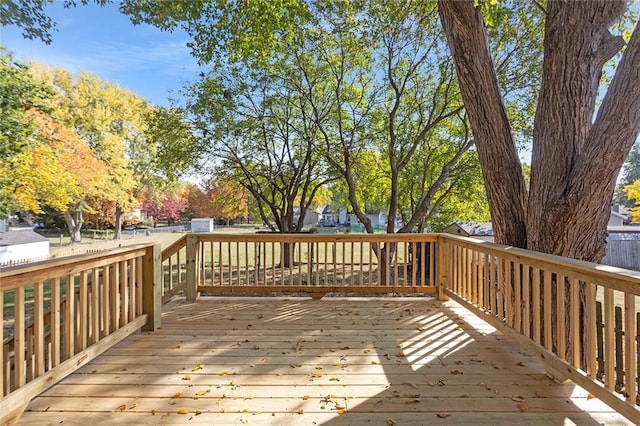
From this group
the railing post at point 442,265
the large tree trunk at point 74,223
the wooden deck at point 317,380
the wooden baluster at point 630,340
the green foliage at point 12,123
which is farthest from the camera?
the large tree trunk at point 74,223

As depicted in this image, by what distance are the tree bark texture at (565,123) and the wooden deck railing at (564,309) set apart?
1.20ft

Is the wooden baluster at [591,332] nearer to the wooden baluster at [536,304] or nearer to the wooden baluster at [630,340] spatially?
the wooden baluster at [630,340]

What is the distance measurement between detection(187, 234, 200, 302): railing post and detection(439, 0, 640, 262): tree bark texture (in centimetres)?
348

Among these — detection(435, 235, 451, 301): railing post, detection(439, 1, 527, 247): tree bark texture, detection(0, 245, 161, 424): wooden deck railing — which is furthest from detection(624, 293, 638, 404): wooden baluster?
detection(0, 245, 161, 424): wooden deck railing

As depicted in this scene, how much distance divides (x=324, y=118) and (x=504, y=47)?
12.5 feet

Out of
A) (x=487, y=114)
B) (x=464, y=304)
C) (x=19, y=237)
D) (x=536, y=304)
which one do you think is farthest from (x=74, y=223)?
(x=536, y=304)

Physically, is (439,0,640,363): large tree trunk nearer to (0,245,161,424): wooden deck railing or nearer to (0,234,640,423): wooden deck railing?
(0,234,640,423): wooden deck railing

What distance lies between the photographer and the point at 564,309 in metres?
2.12

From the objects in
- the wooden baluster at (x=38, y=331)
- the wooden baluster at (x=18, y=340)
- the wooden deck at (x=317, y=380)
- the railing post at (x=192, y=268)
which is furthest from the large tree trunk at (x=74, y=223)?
the wooden baluster at (x=18, y=340)

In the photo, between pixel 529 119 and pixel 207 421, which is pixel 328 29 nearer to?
pixel 529 119

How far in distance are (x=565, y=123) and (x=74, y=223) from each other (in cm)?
796

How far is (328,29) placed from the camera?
6.52 metres

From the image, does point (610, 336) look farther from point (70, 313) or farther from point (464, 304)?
point (70, 313)

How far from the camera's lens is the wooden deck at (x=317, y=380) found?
185 cm
